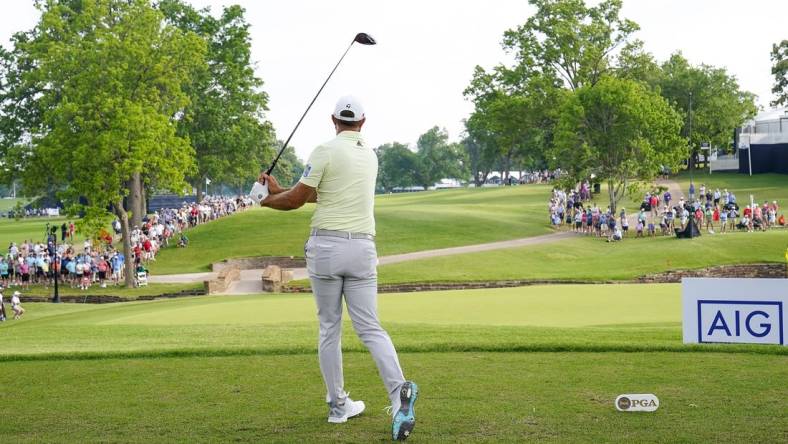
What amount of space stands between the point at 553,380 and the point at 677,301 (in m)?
14.5

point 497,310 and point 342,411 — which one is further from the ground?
point 342,411

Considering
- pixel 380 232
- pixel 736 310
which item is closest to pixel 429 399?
pixel 736 310

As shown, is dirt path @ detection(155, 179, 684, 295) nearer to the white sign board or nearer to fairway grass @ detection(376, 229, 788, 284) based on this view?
fairway grass @ detection(376, 229, 788, 284)

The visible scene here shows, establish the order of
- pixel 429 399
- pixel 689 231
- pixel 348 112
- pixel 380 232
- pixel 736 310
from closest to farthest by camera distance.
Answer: pixel 348 112, pixel 429 399, pixel 736 310, pixel 689 231, pixel 380 232

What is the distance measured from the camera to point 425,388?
8.14 m

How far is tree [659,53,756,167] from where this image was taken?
96.6 metres

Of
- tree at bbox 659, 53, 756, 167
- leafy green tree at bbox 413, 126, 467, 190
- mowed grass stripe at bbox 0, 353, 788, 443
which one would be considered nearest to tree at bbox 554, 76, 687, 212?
tree at bbox 659, 53, 756, 167

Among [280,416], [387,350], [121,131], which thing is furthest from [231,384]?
[121,131]

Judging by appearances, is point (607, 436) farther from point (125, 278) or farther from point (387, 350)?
point (125, 278)

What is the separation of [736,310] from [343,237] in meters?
5.65

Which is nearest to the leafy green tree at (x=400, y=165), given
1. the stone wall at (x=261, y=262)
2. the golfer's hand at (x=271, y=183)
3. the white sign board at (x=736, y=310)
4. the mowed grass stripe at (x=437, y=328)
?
the stone wall at (x=261, y=262)

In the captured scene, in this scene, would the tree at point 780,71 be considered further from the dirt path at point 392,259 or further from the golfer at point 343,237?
the golfer at point 343,237

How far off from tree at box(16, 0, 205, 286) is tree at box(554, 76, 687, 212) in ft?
79.9

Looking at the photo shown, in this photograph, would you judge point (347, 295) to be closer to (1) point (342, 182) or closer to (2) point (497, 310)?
(1) point (342, 182)
